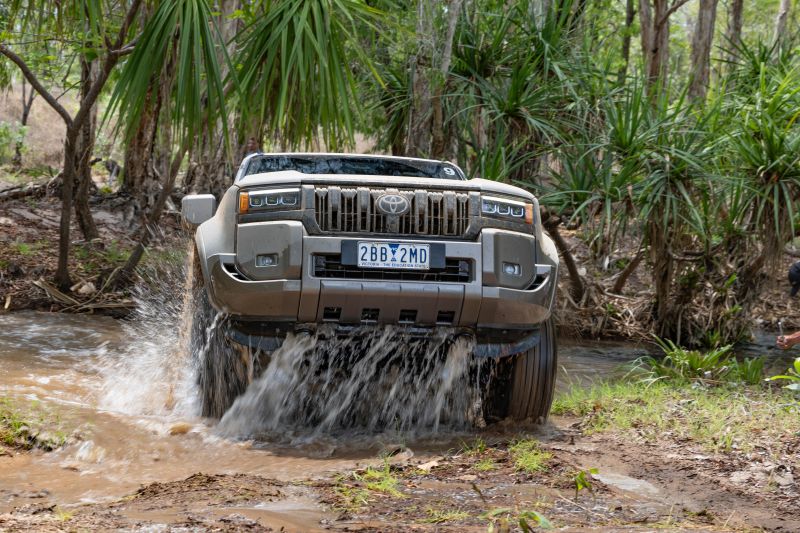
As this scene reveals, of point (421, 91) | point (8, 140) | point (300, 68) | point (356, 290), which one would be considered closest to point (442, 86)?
point (421, 91)

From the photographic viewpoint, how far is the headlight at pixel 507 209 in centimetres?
487

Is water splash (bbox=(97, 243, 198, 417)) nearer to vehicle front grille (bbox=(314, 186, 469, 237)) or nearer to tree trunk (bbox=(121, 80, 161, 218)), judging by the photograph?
vehicle front grille (bbox=(314, 186, 469, 237))

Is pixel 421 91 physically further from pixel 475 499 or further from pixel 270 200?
pixel 475 499

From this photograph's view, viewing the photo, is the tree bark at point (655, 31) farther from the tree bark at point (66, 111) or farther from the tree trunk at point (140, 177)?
the tree bark at point (66, 111)

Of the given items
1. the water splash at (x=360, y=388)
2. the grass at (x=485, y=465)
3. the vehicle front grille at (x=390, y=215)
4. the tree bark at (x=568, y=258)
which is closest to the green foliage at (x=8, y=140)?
the tree bark at (x=568, y=258)

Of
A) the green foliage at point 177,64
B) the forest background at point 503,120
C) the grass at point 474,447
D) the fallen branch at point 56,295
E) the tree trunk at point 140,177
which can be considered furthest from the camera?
the tree trunk at point 140,177

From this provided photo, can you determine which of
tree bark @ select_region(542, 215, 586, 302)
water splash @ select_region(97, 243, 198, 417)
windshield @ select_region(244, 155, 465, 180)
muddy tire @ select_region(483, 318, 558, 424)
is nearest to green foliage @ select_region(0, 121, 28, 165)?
water splash @ select_region(97, 243, 198, 417)

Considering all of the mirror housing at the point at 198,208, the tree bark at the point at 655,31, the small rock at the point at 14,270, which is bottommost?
the small rock at the point at 14,270

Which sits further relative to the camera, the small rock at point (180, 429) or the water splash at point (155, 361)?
the water splash at point (155, 361)

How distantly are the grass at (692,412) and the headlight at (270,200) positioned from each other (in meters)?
2.06

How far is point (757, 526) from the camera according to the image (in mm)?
3436

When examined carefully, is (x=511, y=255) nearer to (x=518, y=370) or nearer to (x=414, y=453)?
(x=518, y=370)

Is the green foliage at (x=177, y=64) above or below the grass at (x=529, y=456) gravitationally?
above

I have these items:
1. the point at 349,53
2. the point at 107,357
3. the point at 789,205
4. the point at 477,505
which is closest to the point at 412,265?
the point at 477,505
